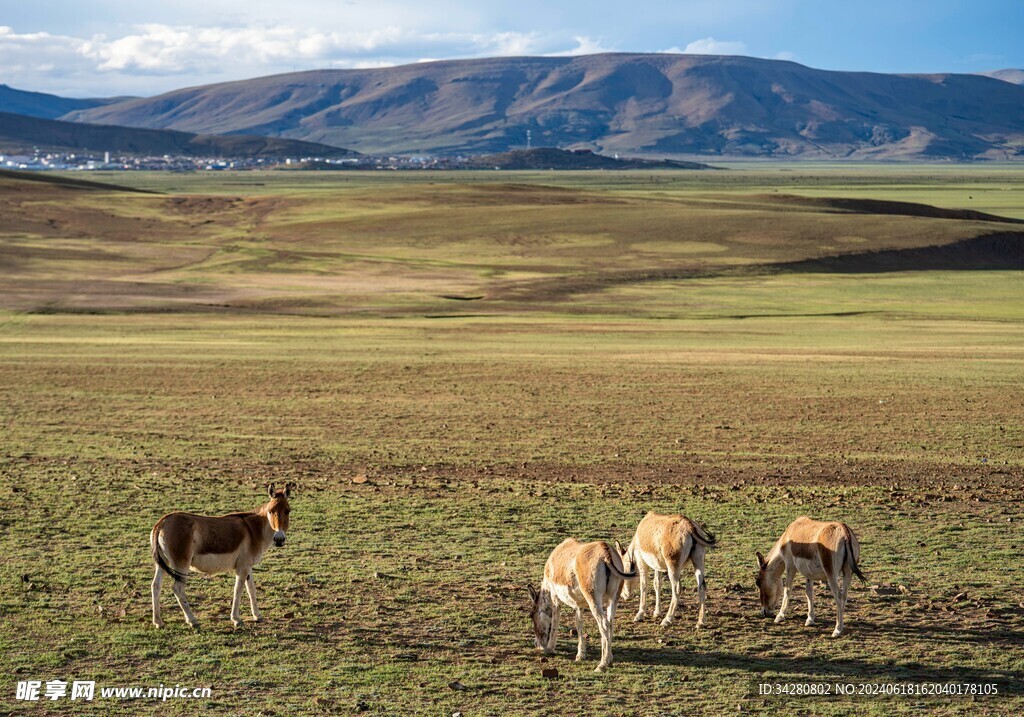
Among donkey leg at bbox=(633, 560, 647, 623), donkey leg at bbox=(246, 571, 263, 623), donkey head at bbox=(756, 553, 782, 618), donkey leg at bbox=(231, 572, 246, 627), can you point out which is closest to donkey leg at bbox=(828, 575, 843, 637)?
donkey head at bbox=(756, 553, 782, 618)

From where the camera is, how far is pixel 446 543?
657 inches

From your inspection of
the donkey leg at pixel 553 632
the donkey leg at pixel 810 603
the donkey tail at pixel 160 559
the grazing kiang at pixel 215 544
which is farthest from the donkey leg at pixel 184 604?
the donkey leg at pixel 810 603

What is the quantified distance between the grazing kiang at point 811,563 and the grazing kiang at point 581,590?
2.27 metres

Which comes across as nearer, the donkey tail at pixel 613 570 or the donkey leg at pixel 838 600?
the donkey tail at pixel 613 570

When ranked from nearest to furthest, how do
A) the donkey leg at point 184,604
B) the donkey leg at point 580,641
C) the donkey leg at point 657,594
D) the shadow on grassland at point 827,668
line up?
the shadow on grassland at point 827,668 → the donkey leg at point 580,641 → the donkey leg at point 184,604 → the donkey leg at point 657,594

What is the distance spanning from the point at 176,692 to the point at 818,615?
7119 mm

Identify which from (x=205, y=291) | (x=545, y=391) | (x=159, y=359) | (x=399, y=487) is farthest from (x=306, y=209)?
(x=399, y=487)

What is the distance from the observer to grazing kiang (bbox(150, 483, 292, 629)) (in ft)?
40.4

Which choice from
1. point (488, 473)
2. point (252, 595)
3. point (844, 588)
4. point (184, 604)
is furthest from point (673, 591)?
point (488, 473)

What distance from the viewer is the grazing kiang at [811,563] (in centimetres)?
1247

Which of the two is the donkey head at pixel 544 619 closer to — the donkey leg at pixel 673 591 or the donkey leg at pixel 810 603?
the donkey leg at pixel 673 591

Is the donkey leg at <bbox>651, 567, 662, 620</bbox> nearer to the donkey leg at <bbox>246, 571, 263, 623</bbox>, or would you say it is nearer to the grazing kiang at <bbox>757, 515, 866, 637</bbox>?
the grazing kiang at <bbox>757, 515, 866, 637</bbox>

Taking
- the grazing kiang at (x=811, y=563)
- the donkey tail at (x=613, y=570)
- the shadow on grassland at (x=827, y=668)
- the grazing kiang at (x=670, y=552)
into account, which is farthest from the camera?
the grazing kiang at (x=670, y=552)

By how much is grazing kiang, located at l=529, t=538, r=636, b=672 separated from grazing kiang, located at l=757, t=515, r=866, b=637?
2.27 metres
